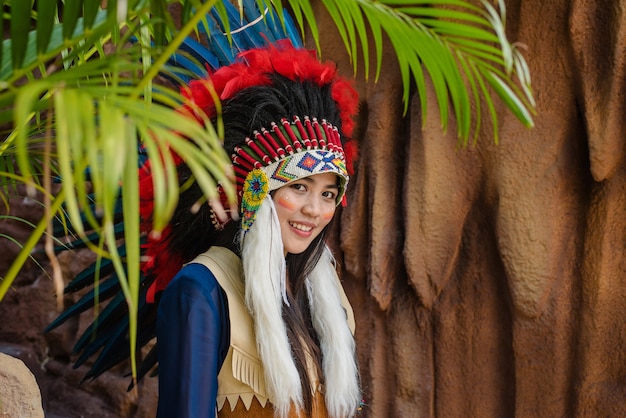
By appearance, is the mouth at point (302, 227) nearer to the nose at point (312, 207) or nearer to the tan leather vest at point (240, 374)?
the nose at point (312, 207)

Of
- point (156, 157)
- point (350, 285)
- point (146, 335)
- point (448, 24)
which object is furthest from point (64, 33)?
point (350, 285)

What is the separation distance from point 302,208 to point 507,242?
2.40 ft

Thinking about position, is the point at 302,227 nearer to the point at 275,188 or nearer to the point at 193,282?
the point at 275,188

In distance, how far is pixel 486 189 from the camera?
2.12m

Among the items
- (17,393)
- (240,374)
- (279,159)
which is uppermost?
(279,159)

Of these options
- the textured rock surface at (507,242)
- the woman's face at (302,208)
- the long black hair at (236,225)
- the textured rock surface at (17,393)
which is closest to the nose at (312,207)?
the woman's face at (302,208)

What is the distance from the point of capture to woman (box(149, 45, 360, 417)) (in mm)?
1422

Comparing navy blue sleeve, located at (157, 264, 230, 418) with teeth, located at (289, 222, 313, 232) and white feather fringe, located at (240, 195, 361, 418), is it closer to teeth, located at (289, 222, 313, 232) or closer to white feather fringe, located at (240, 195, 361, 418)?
white feather fringe, located at (240, 195, 361, 418)

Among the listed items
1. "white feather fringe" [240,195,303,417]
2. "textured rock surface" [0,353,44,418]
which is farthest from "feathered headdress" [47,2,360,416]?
"textured rock surface" [0,353,44,418]

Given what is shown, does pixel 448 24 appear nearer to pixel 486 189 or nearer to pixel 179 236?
pixel 179 236

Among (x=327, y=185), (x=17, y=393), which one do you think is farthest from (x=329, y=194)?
(x=17, y=393)

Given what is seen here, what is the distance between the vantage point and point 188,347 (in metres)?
1.39

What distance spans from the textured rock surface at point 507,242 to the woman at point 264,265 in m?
0.53

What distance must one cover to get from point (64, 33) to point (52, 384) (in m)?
2.85
